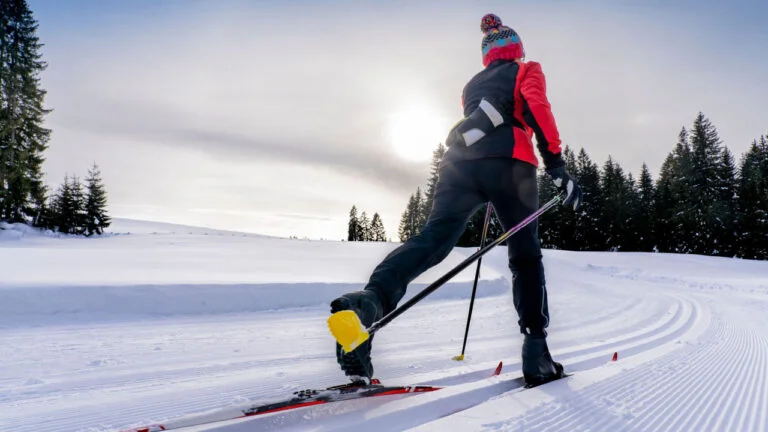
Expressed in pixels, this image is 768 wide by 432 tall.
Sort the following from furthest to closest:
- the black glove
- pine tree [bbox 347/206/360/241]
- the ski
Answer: pine tree [bbox 347/206/360/241] < the black glove < the ski

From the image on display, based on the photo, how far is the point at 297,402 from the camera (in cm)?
145

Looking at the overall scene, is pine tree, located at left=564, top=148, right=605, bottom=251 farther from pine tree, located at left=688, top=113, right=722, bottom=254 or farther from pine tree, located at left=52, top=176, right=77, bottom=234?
pine tree, located at left=52, top=176, right=77, bottom=234

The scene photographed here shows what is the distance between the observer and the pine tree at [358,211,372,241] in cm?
6606

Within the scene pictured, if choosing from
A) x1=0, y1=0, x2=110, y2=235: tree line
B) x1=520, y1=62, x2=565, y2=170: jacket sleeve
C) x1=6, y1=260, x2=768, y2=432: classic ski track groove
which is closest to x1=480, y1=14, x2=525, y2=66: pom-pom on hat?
x1=520, y1=62, x2=565, y2=170: jacket sleeve

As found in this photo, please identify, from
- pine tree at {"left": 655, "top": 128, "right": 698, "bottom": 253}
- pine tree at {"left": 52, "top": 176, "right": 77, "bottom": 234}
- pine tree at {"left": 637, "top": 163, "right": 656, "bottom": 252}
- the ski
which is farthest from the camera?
pine tree at {"left": 637, "top": 163, "right": 656, "bottom": 252}

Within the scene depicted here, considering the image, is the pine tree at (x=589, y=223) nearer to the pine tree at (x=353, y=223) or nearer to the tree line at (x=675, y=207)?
the tree line at (x=675, y=207)

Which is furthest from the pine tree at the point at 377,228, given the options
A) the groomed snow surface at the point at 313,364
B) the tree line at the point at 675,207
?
the groomed snow surface at the point at 313,364

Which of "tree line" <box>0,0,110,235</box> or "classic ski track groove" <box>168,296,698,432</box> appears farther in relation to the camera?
"tree line" <box>0,0,110,235</box>

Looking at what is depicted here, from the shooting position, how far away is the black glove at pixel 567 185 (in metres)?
2.11

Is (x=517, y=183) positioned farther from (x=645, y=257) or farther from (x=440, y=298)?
(x=645, y=257)

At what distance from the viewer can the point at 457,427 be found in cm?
127

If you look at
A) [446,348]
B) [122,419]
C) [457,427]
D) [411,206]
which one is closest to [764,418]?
[457,427]

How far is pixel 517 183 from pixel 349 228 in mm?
64716

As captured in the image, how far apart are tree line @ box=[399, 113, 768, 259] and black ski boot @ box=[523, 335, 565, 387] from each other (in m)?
29.7
